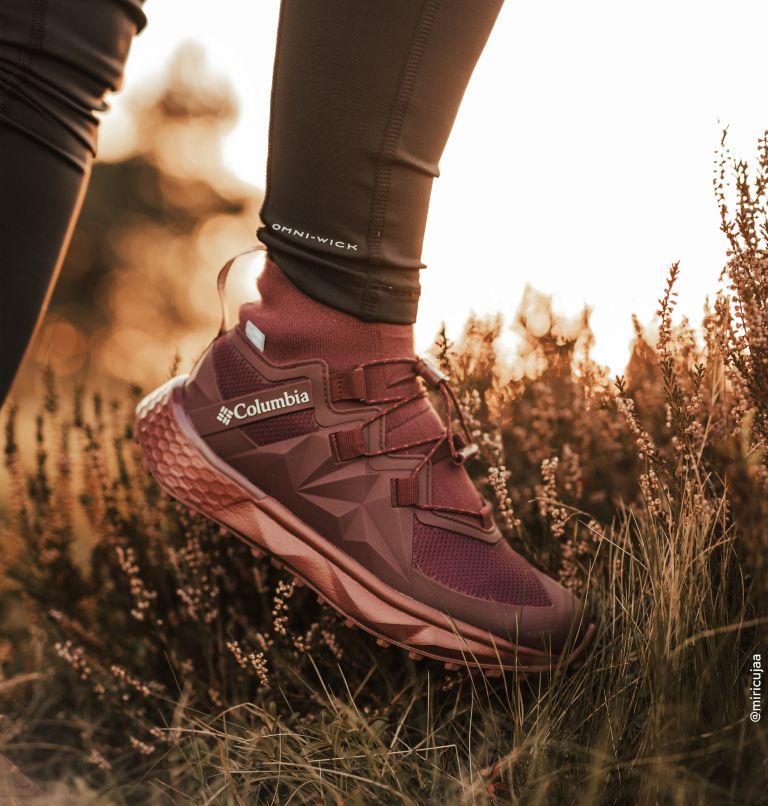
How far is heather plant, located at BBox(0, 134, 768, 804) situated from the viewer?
3.45 feet

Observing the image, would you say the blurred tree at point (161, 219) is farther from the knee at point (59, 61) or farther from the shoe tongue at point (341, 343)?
the shoe tongue at point (341, 343)

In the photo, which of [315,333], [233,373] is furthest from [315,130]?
[233,373]

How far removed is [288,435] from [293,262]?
337mm

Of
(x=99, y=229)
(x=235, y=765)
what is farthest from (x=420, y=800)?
(x=99, y=229)

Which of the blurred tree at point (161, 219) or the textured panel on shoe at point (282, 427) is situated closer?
the textured panel on shoe at point (282, 427)

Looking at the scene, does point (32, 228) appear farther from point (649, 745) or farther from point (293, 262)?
point (649, 745)

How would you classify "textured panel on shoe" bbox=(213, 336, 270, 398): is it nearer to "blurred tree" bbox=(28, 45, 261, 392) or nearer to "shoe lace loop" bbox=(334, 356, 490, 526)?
"shoe lace loop" bbox=(334, 356, 490, 526)

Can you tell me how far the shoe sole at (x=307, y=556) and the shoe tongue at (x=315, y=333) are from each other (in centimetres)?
25

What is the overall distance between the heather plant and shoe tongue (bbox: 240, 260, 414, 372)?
0.96 ft

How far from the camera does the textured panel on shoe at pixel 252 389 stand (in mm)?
1474

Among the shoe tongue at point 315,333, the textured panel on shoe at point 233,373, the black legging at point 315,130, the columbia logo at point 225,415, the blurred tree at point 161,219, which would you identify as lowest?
the columbia logo at point 225,415

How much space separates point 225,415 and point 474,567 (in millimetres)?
577

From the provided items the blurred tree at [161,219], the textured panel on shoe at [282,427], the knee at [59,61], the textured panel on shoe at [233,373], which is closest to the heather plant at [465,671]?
the textured panel on shoe at [282,427]

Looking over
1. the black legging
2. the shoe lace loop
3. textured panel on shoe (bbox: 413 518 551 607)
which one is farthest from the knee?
textured panel on shoe (bbox: 413 518 551 607)
